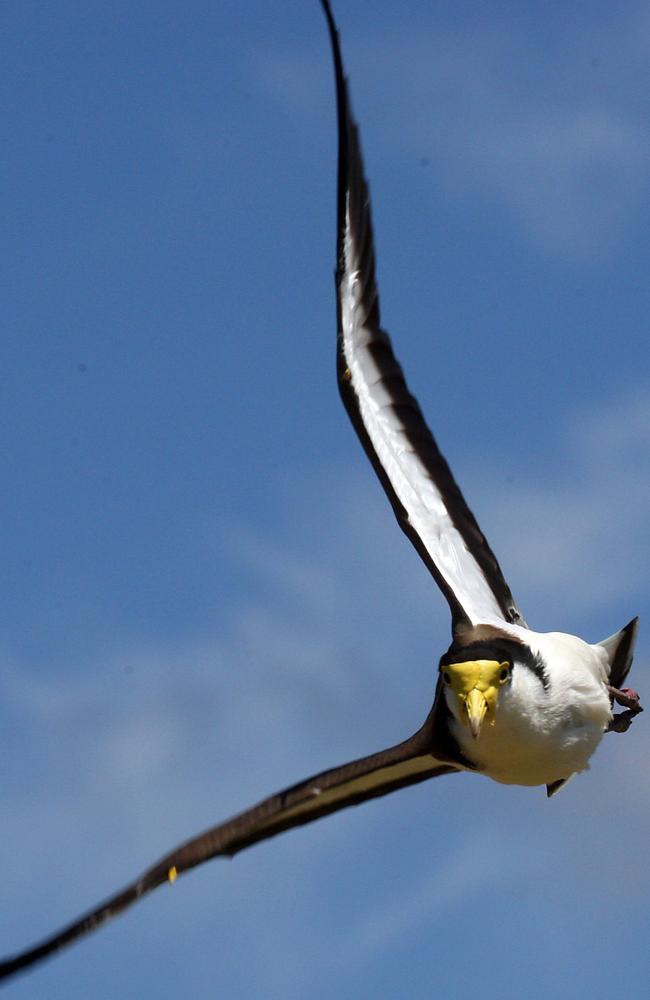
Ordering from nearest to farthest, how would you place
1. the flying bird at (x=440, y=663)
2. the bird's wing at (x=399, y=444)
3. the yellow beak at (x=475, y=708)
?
the yellow beak at (x=475, y=708)
the flying bird at (x=440, y=663)
the bird's wing at (x=399, y=444)

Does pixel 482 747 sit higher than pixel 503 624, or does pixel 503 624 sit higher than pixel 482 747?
pixel 503 624

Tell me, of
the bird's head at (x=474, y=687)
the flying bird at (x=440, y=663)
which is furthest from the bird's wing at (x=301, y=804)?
the bird's head at (x=474, y=687)

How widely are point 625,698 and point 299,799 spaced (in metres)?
3.61

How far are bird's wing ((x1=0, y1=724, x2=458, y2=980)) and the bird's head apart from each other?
119cm

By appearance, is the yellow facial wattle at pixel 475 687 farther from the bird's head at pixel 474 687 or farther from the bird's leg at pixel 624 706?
the bird's leg at pixel 624 706

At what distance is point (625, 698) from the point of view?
70.3ft

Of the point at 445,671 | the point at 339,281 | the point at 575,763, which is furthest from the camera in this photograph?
the point at 339,281

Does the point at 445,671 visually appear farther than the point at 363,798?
No

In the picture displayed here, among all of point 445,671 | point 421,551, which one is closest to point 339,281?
point 421,551

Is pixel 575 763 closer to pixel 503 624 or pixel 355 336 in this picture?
pixel 503 624

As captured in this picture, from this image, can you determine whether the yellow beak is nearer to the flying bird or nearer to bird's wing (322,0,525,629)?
the flying bird

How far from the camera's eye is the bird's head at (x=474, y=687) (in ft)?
60.6

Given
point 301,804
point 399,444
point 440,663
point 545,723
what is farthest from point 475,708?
point 399,444

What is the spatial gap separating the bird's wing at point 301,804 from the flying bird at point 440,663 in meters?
0.01
